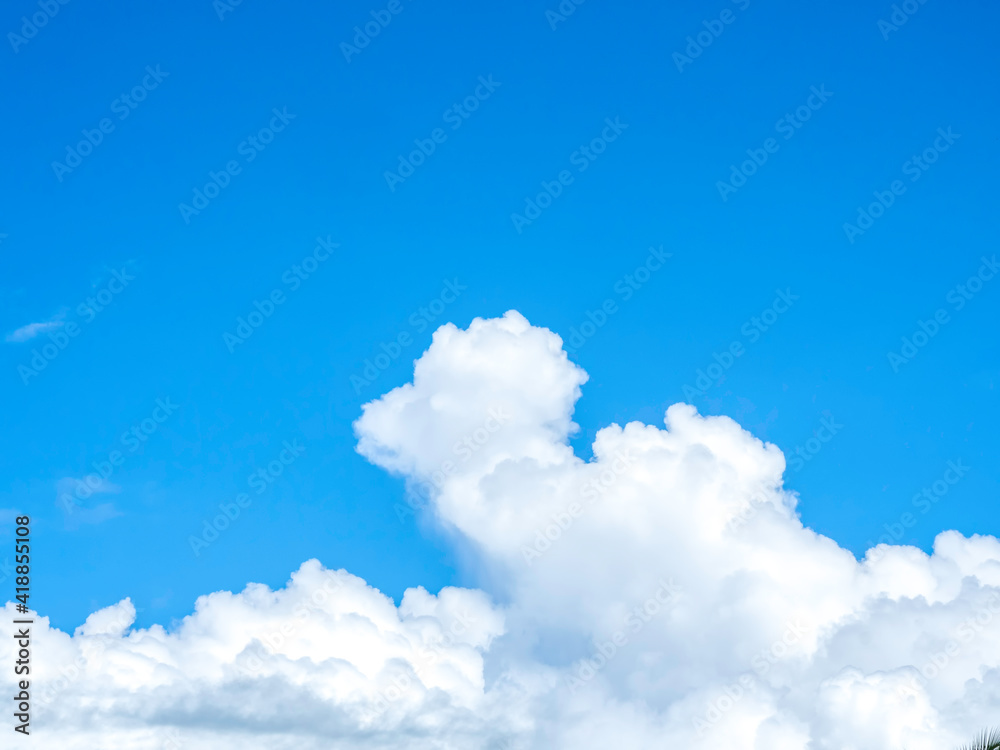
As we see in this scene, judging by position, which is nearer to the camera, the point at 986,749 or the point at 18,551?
the point at 986,749

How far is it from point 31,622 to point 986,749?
66663mm

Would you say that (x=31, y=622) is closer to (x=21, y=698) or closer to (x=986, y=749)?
(x=21, y=698)

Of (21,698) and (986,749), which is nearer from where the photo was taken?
(986,749)

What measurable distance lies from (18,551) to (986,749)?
67.6m

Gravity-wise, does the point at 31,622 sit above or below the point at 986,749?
above

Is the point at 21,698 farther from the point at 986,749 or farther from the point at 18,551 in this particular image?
the point at 986,749

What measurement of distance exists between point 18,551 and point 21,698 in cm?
1097

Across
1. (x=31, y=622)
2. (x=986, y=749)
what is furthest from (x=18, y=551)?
(x=986, y=749)

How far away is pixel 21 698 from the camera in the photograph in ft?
641

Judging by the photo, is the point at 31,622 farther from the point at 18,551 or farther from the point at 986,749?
the point at 986,749

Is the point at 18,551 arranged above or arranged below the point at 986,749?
above

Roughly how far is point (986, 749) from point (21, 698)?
6762 cm

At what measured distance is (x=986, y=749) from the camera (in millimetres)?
176875

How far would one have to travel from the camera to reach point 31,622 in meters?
194
